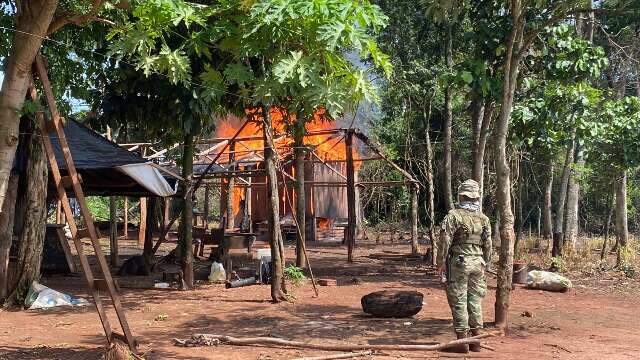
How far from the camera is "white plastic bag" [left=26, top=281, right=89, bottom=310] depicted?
400 inches

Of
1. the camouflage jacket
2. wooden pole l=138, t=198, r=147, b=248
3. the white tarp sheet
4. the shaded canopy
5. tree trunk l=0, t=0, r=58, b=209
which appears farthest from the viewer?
wooden pole l=138, t=198, r=147, b=248

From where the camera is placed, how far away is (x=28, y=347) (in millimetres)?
7320

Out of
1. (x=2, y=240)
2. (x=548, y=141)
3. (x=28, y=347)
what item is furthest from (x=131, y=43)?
(x=548, y=141)

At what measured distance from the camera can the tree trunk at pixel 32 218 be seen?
10.1 meters

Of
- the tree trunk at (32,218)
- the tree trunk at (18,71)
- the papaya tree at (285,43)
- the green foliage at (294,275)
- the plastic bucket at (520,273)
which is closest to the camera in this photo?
the papaya tree at (285,43)

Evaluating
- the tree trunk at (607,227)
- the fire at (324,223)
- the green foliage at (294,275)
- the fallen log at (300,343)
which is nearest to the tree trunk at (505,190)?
the fallen log at (300,343)

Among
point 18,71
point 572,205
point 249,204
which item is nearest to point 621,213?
point 572,205

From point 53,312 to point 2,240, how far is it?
1342 mm

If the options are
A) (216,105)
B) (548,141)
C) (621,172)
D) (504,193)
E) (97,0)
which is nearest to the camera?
(97,0)

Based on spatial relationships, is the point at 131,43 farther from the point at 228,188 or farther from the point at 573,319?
the point at 228,188

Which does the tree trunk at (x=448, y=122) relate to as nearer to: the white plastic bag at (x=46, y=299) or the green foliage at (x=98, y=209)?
the white plastic bag at (x=46, y=299)

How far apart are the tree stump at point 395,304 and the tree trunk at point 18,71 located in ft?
18.2

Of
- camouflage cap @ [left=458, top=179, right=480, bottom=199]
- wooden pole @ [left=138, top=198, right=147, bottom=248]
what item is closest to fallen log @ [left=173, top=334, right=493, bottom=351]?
camouflage cap @ [left=458, top=179, right=480, bottom=199]

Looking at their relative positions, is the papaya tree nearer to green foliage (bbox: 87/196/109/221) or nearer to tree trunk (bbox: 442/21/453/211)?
tree trunk (bbox: 442/21/453/211)
